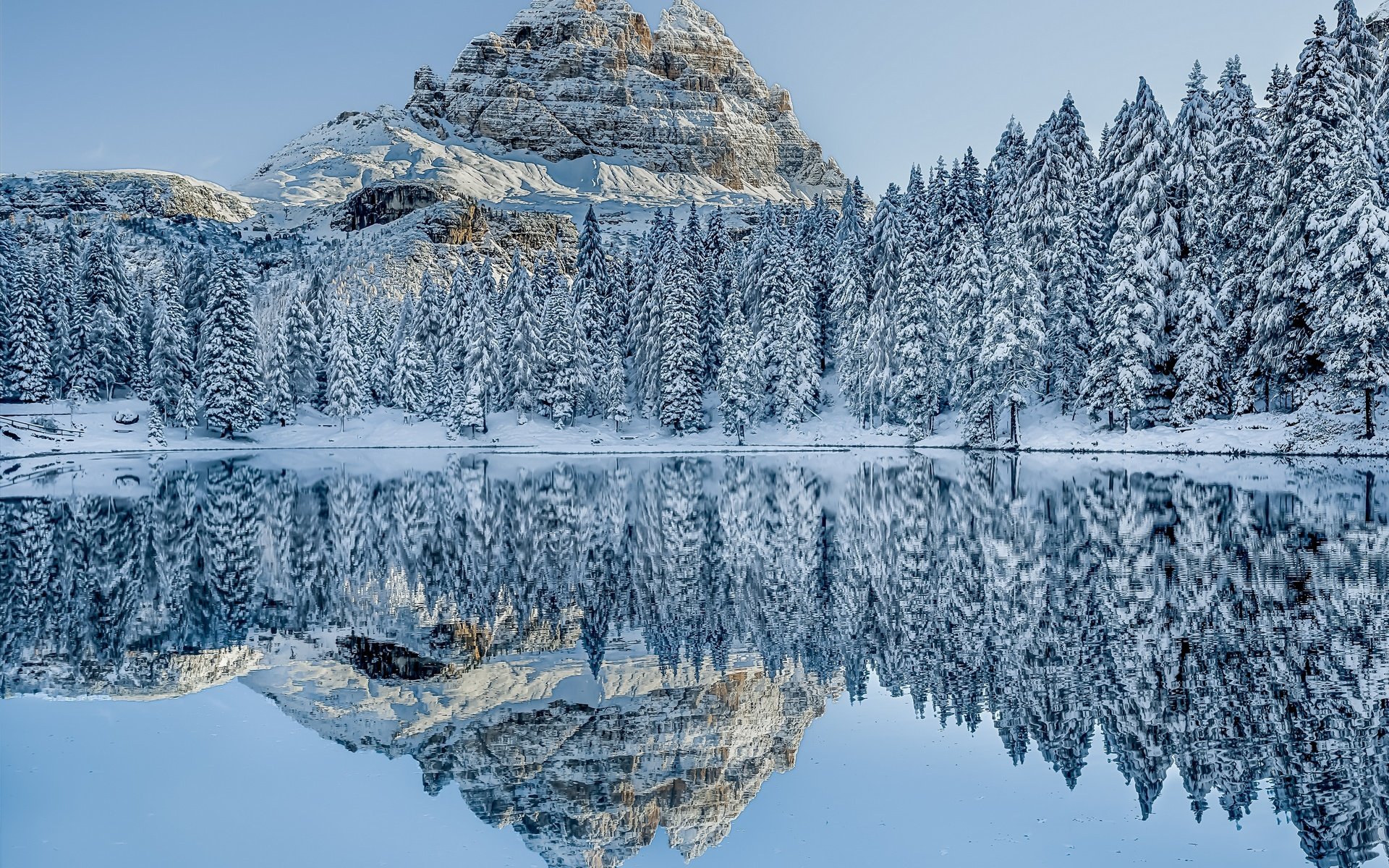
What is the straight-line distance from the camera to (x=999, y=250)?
5672 centimetres

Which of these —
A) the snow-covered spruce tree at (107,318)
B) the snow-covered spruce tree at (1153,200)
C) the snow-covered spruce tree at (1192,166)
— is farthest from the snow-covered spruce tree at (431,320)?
the snow-covered spruce tree at (1192,166)

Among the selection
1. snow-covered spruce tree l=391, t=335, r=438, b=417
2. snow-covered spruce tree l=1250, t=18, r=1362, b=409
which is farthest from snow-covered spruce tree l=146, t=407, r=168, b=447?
snow-covered spruce tree l=1250, t=18, r=1362, b=409

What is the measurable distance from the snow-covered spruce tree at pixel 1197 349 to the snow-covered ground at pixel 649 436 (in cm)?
97

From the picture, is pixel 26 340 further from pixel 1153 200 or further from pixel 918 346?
pixel 1153 200

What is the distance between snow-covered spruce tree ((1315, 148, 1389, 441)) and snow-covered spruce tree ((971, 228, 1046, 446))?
15.2 meters

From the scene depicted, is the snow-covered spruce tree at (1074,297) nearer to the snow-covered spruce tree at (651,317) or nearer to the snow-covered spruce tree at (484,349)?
the snow-covered spruce tree at (651,317)

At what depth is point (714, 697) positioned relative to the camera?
1113 cm

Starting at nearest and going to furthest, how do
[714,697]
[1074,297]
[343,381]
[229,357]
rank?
[714,697]
[1074,297]
[229,357]
[343,381]

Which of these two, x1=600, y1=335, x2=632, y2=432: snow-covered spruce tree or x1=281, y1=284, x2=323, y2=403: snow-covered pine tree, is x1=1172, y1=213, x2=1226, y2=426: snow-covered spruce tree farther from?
x1=281, y1=284, x2=323, y2=403: snow-covered pine tree

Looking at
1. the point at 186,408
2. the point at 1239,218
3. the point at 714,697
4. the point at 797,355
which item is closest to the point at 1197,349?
the point at 1239,218

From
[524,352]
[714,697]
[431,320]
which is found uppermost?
[431,320]

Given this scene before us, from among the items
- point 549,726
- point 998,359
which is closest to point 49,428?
point 998,359

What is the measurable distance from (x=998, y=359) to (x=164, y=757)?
5014 centimetres

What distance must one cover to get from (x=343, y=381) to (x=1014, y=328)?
5154 cm
